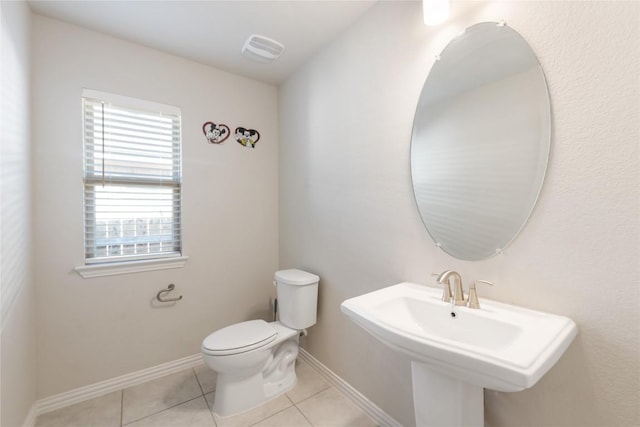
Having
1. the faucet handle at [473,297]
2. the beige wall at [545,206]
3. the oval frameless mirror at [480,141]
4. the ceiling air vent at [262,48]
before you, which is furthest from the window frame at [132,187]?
the faucet handle at [473,297]

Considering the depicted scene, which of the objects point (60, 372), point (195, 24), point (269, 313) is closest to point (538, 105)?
point (195, 24)

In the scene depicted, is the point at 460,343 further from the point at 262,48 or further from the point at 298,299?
the point at 262,48

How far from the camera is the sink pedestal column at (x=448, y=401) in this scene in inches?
37.5

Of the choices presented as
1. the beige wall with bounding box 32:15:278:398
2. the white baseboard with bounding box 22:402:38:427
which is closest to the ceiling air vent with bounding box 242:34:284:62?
the beige wall with bounding box 32:15:278:398

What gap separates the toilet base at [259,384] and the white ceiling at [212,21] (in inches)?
84.8

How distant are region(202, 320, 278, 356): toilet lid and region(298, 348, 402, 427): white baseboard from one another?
54 cm

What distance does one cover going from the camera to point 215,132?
2264mm

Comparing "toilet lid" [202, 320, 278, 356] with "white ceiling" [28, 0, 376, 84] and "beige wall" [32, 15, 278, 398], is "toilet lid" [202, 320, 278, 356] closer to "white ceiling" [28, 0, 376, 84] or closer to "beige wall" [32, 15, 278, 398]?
"beige wall" [32, 15, 278, 398]

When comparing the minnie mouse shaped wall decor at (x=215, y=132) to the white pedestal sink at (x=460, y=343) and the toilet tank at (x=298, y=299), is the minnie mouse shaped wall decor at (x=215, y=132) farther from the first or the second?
the white pedestal sink at (x=460, y=343)

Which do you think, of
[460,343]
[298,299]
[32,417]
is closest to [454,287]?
[460,343]

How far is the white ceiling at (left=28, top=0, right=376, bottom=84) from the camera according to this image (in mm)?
1578

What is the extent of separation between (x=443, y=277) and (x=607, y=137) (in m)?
0.67

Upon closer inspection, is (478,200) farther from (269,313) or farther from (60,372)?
(60,372)

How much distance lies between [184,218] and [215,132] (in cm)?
75
